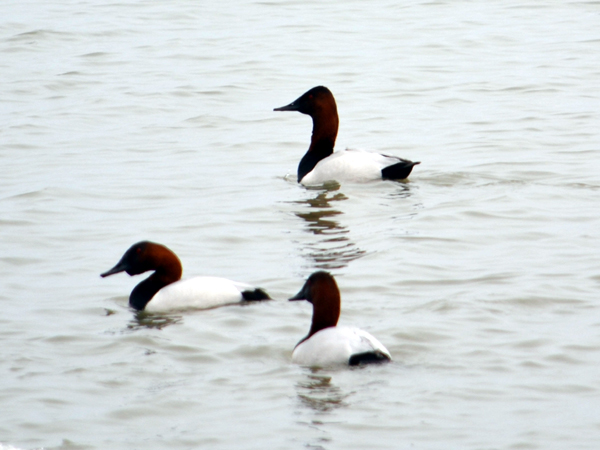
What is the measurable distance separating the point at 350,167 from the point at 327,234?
1843mm

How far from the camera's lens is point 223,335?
659 centimetres

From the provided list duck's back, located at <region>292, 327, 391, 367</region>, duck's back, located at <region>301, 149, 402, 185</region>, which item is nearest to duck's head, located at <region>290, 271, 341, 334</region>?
duck's back, located at <region>292, 327, 391, 367</region>

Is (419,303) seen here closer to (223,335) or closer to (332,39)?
(223,335)

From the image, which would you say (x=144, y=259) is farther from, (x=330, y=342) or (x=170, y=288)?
(x=330, y=342)

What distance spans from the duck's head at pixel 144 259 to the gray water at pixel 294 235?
0.29 m

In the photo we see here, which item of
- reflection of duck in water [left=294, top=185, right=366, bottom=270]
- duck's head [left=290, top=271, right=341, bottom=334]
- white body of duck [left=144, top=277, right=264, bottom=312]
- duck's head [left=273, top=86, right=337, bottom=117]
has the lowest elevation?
reflection of duck in water [left=294, top=185, right=366, bottom=270]

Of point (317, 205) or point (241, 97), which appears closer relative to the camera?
point (317, 205)

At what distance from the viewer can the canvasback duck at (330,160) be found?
10.8m

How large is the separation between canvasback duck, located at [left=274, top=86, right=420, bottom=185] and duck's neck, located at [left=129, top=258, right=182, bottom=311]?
3.84 metres

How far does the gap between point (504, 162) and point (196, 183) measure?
333cm

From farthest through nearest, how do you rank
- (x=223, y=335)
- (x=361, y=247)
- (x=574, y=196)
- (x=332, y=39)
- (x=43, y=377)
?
(x=332, y=39) < (x=574, y=196) < (x=361, y=247) < (x=223, y=335) < (x=43, y=377)

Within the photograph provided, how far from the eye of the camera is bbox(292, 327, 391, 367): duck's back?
575 centimetres

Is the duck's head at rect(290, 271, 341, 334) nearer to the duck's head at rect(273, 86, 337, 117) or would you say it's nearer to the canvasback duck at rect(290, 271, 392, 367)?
the canvasback duck at rect(290, 271, 392, 367)

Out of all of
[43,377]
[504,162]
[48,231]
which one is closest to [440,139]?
[504,162]
